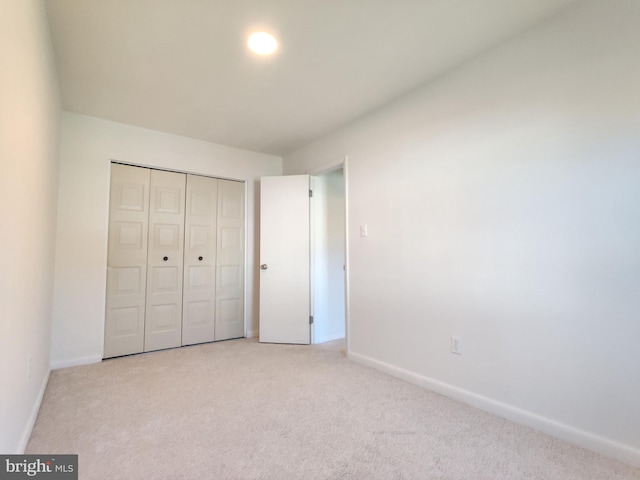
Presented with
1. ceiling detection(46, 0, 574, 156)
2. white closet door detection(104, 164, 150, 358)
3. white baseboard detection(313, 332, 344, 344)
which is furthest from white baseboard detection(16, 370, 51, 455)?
white baseboard detection(313, 332, 344, 344)

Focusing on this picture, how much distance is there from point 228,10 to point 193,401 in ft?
7.81

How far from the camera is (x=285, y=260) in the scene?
3613 mm

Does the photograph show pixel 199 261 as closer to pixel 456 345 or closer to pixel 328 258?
pixel 328 258

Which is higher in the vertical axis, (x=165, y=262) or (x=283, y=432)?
(x=165, y=262)

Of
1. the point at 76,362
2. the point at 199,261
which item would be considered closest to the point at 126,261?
the point at 199,261

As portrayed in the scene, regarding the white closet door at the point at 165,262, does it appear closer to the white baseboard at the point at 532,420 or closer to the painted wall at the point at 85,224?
the painted wall at the point at 85,224

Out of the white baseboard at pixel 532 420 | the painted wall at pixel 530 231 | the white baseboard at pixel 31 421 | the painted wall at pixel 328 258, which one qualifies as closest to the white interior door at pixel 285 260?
the painted wall at pixel 328 258

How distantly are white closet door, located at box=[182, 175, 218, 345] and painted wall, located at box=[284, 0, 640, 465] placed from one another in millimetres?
2060

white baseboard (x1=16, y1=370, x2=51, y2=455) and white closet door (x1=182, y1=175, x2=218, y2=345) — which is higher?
white closet door (x1=182, y1=175, x2=218, y2=345)

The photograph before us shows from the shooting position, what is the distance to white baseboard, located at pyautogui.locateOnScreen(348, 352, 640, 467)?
1434 millimetres

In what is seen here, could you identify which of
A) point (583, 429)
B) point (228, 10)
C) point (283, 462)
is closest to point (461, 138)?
point (228, 10)

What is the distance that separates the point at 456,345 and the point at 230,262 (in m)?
2.65

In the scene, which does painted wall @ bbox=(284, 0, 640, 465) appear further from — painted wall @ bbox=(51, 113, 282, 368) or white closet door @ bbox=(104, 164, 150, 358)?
painted wall @ bbox=(51, 113, 282, 368)

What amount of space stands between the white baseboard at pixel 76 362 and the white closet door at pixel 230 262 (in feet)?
3.76
